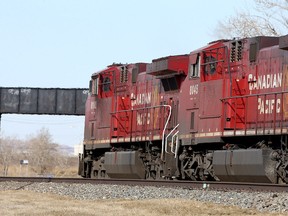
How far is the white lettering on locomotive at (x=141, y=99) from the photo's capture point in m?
26.7

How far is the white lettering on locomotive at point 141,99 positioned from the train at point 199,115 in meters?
0.04

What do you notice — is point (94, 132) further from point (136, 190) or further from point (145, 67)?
point (136, 190)

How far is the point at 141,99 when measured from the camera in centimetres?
2725

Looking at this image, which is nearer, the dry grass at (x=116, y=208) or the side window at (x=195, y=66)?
the dry grass at (x=116, y=208)

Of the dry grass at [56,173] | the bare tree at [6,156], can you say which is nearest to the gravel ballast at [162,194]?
the dry grass at [56,173]

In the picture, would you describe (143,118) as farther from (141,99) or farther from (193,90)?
(193,90)

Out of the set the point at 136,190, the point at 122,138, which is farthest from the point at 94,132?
the point at 136,190

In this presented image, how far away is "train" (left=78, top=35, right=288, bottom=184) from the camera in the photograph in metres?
19.7

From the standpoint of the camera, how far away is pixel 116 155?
27.2 m

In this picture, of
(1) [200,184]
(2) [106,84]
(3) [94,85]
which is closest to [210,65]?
(1) [200,184]

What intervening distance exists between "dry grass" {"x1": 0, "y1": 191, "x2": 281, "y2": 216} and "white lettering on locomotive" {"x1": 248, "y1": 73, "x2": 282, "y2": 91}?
19.2 feet

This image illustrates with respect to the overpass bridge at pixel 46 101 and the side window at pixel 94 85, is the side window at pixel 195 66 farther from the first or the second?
the overpass bridge at pixel 46 101

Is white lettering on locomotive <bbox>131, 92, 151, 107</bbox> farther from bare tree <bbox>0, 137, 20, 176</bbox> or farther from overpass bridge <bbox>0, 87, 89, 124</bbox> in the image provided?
bare tree <bbox>0, 137, 20, 176</bbox>

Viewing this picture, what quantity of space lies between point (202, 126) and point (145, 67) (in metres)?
6.23
